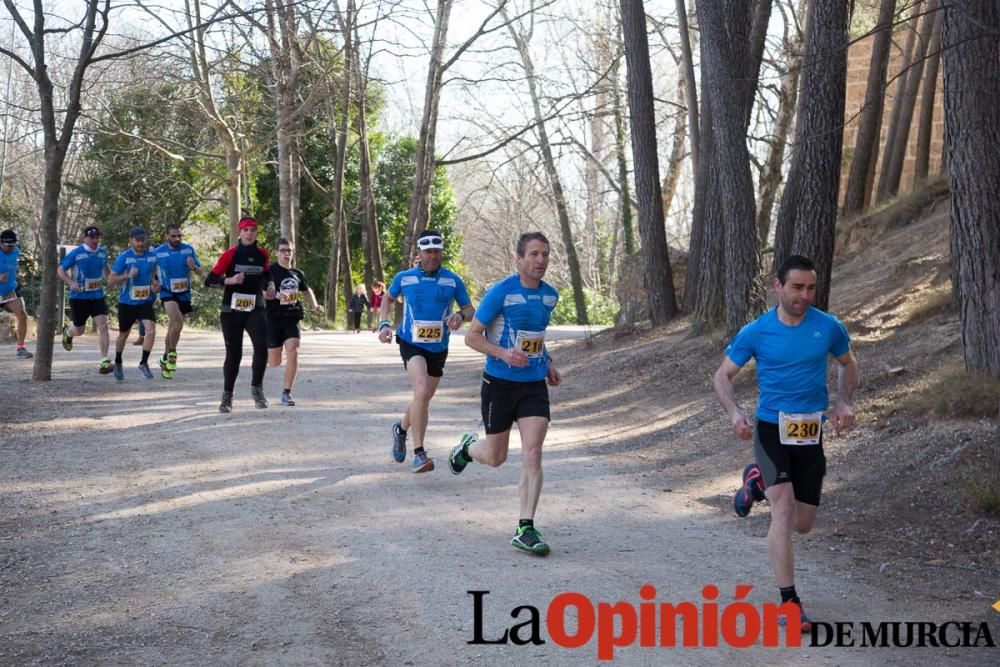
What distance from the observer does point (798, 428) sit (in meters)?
6.62

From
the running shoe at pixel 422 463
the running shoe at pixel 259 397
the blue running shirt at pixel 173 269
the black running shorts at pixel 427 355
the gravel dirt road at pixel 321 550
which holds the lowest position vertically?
the gravel dirt road at pixel 321 550

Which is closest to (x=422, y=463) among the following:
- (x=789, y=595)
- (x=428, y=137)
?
(x=789, y=595)

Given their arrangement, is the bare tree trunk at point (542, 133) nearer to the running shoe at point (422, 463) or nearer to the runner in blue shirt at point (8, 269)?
the runner in blue shirt at point (8, 269)

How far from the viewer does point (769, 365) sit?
6.76m

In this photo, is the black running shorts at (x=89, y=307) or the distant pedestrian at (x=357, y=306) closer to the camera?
the black running shorts at (x=89, y=307)

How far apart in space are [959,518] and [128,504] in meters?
6.20

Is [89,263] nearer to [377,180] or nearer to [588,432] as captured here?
[588,432]

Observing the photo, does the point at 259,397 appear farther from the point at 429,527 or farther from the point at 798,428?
the point at 798,428

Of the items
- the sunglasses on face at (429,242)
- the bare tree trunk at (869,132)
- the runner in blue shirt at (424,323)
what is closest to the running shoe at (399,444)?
the runner in blue shirt at (424,323)

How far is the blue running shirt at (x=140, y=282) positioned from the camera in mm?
17297

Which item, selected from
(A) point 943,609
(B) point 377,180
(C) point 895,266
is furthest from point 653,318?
(B) point 377,180

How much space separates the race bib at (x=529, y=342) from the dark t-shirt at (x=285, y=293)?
663 cm

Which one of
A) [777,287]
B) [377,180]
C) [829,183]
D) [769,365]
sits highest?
[377,180]

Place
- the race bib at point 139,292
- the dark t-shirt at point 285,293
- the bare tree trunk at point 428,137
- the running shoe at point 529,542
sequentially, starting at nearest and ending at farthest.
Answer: the running shoe at point 529,542, the dark t-shirt at point 285,293, the race bib at point 139,292, the bare tree trunk at point 428,137
